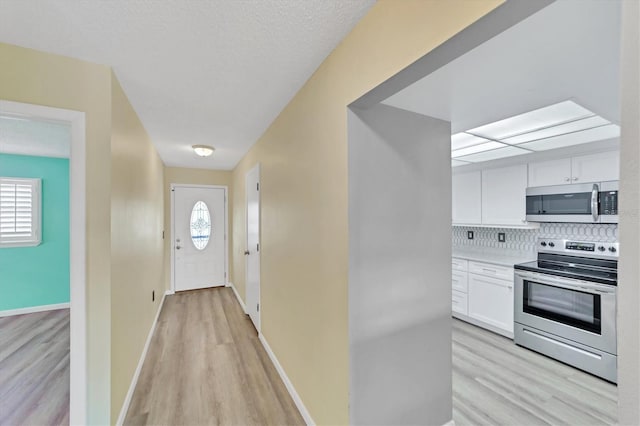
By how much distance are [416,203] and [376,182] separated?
13.8 inches

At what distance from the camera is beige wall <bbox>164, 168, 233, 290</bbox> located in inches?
193

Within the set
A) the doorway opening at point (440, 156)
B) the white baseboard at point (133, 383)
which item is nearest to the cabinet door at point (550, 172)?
the doorway opening at point (440, 156)

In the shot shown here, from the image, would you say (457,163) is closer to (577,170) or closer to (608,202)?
(577,170)

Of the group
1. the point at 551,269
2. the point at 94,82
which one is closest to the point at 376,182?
the point at 94,82

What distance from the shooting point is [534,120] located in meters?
1.98

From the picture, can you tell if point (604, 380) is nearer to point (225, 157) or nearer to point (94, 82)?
point (94, 82)

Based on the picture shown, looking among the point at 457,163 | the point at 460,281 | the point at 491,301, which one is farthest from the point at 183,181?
the point at 491,301

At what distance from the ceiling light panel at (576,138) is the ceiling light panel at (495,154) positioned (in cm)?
13

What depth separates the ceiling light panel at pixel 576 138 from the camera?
2174 millimetres

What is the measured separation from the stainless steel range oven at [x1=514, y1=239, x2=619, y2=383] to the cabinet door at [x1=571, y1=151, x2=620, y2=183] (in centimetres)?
70

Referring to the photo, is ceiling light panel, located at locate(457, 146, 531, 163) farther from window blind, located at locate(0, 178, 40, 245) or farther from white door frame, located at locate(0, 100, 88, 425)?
window blind, located at locate(0, 178, 40, 245)

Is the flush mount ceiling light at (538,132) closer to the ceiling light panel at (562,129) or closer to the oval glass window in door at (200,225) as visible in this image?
the ceiling light panel at (562,129)

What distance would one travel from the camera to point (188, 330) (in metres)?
3.40

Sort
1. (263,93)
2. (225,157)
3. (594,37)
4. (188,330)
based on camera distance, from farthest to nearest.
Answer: (225,157) → (188,330) → (263,93) → (594,37)
